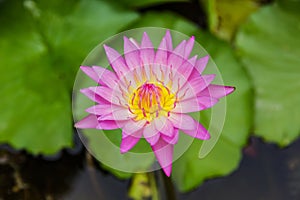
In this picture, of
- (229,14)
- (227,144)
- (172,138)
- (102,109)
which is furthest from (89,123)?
(229,14)

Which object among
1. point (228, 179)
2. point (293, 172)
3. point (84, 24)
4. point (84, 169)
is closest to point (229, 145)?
point (228, 179)

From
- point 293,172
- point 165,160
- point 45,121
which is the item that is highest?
point 165,160

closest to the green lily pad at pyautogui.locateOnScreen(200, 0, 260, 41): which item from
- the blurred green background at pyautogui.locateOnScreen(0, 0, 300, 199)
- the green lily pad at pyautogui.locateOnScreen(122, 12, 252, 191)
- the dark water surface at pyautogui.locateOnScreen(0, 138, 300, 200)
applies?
the blurred green background at pyautogui.locateOnScreen(0, 0, 300, 199)

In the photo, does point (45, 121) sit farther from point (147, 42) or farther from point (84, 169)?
point (147, 42)

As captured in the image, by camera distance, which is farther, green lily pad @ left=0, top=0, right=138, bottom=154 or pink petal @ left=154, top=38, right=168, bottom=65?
green lily pad @ left=0, top=0, right=138, bottom=154

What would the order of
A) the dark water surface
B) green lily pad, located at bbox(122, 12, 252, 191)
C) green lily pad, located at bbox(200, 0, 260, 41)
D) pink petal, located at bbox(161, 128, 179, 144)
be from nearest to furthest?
pink petal, located at bbox(161, 128, 179, 144), green lily pad, located at bbox(122, 12, 252, 191), the dark water surface, green lily pad, located at bbox(200, 0, 260, 41)

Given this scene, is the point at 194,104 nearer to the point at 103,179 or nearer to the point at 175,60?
the point at 175,60

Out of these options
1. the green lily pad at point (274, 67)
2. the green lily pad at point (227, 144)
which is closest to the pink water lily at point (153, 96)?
the green lily pad at point (227, 144)

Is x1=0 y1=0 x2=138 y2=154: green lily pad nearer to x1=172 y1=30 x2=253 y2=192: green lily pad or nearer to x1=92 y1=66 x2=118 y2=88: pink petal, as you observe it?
x1=172 y1=30 x2=253 y2=192: green lily pad
